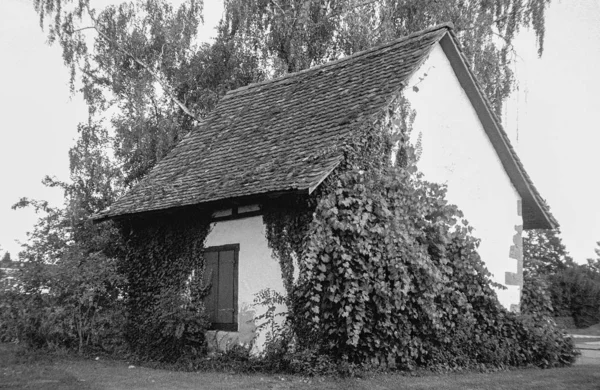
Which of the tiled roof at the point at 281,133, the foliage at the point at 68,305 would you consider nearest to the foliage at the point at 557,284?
the tiled roof at the point at 281,133

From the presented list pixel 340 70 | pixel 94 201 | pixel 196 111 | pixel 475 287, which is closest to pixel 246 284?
pixel 475 287

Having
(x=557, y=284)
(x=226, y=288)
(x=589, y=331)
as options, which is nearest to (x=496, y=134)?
(x=226, y=288)

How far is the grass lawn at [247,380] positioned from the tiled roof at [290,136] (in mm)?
2982

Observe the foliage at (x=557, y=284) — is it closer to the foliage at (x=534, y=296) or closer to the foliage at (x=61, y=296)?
the foliage at (x=534, y=296)

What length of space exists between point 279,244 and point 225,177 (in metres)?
2.16

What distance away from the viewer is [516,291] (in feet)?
48.4

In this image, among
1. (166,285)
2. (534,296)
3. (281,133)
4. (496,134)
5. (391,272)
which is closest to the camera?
(391,272)

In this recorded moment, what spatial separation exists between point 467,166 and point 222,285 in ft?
18.6

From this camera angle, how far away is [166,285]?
13.9 metres

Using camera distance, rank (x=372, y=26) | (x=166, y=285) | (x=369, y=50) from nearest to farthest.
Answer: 1. (x=166, y=285)
2. (x=369, y=50)
3. (x=372, y=26)

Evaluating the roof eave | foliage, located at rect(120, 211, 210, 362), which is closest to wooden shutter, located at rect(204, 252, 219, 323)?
foliage, located at rect(120, 211, 210, 362)

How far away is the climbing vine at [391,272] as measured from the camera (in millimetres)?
10445

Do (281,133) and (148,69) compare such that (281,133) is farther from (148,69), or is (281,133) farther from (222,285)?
(148,69)

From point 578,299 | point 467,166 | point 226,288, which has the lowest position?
point 226,288
